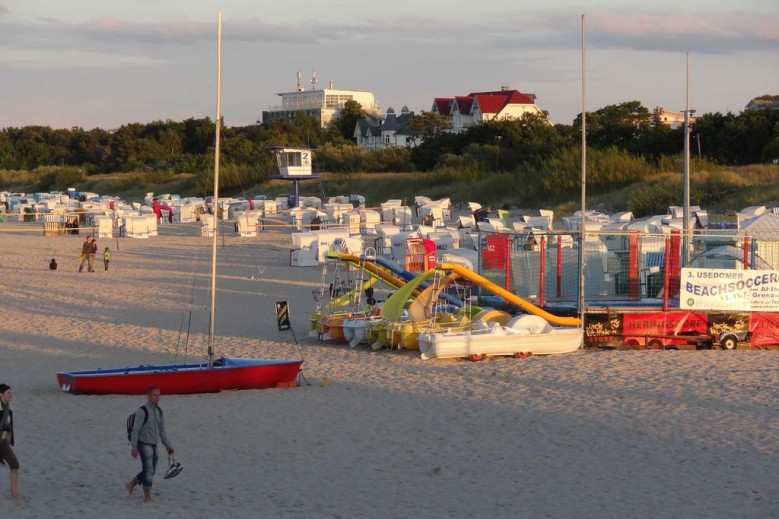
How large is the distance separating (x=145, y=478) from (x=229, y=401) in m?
4.69

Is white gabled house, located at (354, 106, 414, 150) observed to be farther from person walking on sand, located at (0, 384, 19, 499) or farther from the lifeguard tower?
person walking on sand, located at (0, 384, 19, 499)

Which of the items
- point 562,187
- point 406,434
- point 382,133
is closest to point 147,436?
point 406,434

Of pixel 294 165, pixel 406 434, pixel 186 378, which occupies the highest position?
pixel 294 165

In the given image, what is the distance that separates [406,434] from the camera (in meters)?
12.1

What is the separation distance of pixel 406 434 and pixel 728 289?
7006 mm

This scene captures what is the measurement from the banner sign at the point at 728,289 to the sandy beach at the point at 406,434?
2.51ft

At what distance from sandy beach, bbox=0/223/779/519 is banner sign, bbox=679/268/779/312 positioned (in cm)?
76

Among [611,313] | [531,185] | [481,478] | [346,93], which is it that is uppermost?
[346,93]

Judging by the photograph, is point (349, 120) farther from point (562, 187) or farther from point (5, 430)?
point (5, 430)

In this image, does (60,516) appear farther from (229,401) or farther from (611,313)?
(611,313)

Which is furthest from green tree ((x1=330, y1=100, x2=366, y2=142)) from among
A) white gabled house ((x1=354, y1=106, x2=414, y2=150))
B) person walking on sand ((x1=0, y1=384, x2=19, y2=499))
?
person walking on sand ((x1=0, y1=384, x2=19, y2=499))

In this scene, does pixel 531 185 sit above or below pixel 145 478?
above

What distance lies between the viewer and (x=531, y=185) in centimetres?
5362

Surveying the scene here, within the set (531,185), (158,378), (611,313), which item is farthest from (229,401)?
(531,185)
